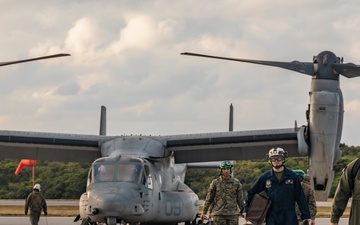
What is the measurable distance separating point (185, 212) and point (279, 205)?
11.0 metres

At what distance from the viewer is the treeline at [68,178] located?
4253cm

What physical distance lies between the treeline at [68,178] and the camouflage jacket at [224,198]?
28.2m

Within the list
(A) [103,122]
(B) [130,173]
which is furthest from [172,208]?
(A) [103,122]

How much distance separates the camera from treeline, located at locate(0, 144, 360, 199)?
4253cm

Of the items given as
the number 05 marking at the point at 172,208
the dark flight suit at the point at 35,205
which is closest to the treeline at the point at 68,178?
the dark flight suit at the point at 35,205

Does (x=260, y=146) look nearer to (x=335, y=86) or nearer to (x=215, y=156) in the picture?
(x=215, y=156)

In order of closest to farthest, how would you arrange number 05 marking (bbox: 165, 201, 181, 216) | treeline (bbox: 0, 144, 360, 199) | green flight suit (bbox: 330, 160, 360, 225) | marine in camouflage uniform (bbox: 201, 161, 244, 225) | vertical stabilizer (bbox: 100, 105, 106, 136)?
1. green flight suit (bbox: 330, 160, 360, 225)
2. marine in camouflage uniform (bbox: 201, 161, 244, 225)
3. number 05 marking (bbox: 165, 201, 181, 216)
4. vertical stabilizer (bbox: 100, 105, 106, 136)
5. treeline (bbox: 0, 144, 360, 199)

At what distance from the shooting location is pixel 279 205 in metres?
9.75

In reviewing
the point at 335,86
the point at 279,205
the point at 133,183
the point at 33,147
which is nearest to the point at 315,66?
the point at 335,86

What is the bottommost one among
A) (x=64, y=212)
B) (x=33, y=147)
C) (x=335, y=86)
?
(x=64, y=212)

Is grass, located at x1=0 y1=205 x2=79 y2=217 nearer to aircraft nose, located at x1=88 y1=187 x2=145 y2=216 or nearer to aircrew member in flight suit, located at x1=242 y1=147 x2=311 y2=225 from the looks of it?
aircraft nose, located at x1=88 y1=187 x2=145 y2=216

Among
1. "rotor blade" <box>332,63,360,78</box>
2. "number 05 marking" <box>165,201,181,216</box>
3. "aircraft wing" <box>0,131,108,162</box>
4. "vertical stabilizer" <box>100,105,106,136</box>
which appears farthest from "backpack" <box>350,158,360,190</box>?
"vertical stabilizer" <box>100,105,106,136</box>

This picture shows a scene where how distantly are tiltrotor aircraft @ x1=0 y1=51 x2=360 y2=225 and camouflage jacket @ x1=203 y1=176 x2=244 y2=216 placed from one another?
14.0ft

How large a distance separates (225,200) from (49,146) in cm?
1103
